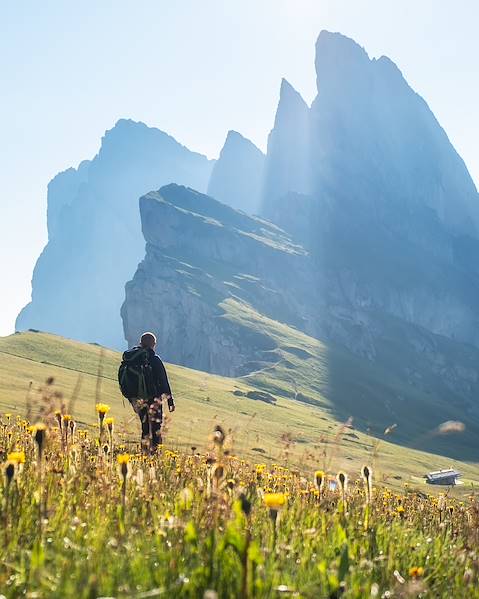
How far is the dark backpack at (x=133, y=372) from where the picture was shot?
12.2 m

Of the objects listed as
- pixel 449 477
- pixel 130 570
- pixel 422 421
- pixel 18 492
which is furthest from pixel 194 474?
pixel 422 421

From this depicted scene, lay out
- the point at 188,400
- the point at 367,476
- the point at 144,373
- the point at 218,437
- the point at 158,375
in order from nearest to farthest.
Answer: the point at 218,437 < the point at 367,476 < the point at 144,373 < the point at 158,375 < the point at 188,400

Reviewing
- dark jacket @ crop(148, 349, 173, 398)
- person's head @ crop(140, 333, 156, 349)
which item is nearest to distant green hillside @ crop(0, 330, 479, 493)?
dark jacket @ crop(148, 349, 173, 398)

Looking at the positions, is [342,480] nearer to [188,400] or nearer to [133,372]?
[133,372]

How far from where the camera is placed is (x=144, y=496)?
440 centimetres

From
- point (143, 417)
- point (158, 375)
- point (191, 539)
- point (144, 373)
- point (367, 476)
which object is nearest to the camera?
point (191, 539)

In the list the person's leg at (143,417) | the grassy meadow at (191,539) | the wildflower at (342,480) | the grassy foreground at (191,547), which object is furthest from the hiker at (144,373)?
the wildflower at (342,480)

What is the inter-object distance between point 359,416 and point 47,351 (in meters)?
112

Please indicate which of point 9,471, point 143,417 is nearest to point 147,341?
point 143,417

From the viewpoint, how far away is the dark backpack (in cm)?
1224

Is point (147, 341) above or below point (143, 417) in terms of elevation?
above

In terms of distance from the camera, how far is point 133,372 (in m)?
12.3

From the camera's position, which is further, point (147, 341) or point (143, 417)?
point (147, 341)

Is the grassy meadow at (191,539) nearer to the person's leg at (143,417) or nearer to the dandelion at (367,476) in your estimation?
the dandelion at (367,476)
